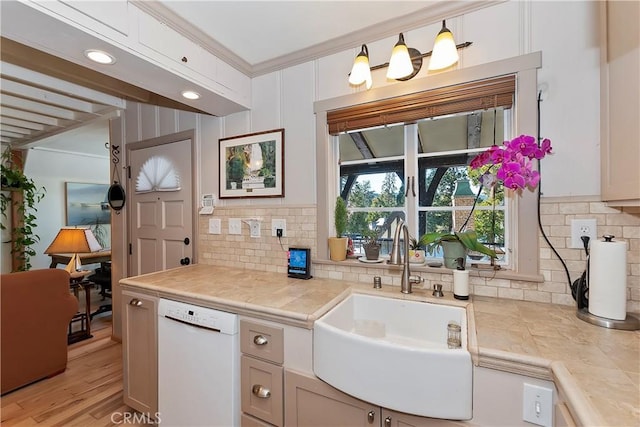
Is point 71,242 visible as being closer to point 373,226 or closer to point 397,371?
point 373,226

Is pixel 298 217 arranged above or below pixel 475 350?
above

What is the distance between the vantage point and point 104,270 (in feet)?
12.9

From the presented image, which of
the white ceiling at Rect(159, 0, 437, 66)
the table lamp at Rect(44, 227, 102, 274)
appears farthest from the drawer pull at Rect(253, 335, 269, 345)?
the table lamp at Rect(44, 227, 102, 274)

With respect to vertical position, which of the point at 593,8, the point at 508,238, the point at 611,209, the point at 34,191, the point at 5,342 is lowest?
the point at 5,342

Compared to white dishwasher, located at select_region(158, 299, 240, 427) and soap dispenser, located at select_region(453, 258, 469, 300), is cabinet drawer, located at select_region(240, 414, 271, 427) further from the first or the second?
soap dispenser, located at select_region(453, 258, 469, 300)

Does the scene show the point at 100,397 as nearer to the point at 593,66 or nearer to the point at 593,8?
the point at 593,66

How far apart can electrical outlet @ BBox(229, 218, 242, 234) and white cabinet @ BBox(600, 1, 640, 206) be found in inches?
84.4

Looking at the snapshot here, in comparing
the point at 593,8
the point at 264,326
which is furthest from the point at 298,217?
the point at 593,8

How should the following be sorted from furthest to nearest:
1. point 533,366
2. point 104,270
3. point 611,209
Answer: point 104,270, point 611,209, point 533,366

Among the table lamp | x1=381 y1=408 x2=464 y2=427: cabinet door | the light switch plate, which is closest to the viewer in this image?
→ x1=381 y1=408 x2=464 y2=427: cabinet door

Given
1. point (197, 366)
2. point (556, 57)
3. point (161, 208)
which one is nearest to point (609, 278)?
point (556, 57)

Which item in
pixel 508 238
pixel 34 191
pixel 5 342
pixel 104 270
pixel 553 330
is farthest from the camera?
pixel 34 191

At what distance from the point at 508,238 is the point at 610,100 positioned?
724 millimetres

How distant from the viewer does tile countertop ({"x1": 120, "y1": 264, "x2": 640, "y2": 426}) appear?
0.67m
